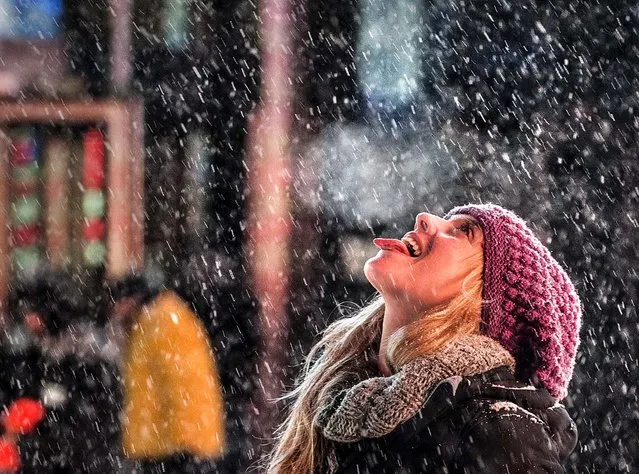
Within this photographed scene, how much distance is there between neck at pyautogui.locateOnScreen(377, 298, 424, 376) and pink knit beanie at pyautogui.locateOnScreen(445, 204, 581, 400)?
0.18 m

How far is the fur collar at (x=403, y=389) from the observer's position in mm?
2178

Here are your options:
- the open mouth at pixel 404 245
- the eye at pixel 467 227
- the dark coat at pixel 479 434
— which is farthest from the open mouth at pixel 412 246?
the dark coat at pixel 479 434

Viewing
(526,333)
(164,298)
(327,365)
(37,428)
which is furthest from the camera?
(37,428)

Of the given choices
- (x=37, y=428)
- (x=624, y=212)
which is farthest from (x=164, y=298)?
(x=624, y=212)

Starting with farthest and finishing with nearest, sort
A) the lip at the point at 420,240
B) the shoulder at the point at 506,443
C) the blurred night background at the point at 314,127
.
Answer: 1. the blurred night background at the point at 314,127
2. the lip at the point at 420,240
3. the shoulder at the point at 506,443

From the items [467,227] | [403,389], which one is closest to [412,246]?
[467,227]

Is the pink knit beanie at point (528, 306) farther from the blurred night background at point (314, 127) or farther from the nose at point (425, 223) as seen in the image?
the blurred night background at point (314, 127)

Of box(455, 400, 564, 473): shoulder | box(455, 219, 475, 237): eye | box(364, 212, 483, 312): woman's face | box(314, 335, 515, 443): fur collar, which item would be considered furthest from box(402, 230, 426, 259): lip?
box(455, 400, 564, 473): shoulder

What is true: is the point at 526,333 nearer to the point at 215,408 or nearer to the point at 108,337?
the point at 215,408

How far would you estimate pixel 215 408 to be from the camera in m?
4.38

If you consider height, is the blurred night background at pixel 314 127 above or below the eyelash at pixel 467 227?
below

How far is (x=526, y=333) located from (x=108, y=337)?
184 inches

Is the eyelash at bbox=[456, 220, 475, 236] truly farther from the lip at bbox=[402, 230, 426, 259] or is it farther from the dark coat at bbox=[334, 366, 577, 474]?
the dark coat at bbox=[334, 366, 577, 474]

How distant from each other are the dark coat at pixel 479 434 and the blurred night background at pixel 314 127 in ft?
12.4
